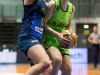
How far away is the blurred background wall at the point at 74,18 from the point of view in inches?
630

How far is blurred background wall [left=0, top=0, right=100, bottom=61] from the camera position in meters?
16.0

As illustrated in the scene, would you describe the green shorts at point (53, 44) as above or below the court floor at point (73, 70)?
above

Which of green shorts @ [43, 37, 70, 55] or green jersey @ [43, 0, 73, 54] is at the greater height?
green jersey @ [43, 0, 73, 54]

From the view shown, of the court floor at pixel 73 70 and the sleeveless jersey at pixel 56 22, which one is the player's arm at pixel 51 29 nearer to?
the sleeveless jersey at pixel 56 22

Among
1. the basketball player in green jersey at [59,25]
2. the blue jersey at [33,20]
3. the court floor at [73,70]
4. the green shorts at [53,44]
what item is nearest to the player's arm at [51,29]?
the basketball player in green jersey at [59,25]

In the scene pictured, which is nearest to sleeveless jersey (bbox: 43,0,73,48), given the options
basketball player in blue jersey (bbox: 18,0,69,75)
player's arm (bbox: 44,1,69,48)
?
player's arm (bbox: 44,1,69,48)

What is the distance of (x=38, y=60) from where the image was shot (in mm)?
2365

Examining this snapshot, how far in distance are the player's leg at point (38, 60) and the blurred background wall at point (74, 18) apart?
13.7 metres

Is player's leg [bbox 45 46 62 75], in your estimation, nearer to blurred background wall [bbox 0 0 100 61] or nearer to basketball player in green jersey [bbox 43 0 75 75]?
basketball player in green jersey [bbox 43 0 75 75]

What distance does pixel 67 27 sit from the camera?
11.4 ft

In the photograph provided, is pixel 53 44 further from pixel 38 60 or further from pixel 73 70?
pixel 73 70

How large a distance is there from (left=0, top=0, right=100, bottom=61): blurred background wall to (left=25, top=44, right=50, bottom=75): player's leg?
1371 centimetres

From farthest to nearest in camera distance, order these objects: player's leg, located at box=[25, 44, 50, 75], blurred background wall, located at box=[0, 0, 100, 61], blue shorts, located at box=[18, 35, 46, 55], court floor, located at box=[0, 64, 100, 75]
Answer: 1. blurred background wall, located at box=[0, 0, 100, 61]
2. court floor, located at box=[0, 64, 100, 75]
3. blue shorts, located at box=[18, 35, 46, 55]
4. player's leg, located at box=[25, 44, 50, 75]

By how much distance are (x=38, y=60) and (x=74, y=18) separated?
14218 mm
